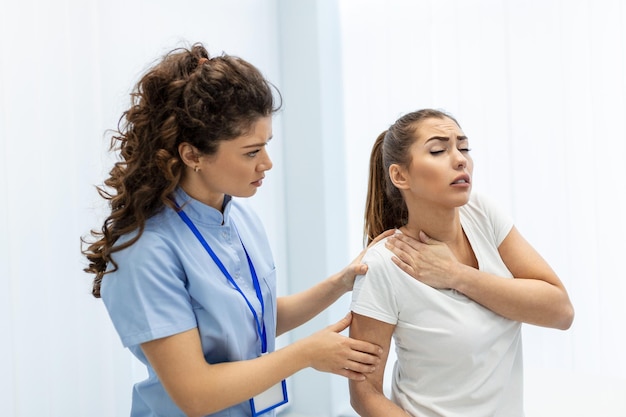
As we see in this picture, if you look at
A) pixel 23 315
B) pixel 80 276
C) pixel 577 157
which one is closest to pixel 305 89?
pixel 577 157

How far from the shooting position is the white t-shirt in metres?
1.50

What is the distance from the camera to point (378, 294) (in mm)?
1555

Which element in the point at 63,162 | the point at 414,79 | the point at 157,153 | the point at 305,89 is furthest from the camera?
the point at 305,89

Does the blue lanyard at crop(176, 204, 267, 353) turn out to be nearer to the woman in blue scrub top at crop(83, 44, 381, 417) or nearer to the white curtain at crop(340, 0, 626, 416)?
the woman in blue scrub top at crop(83, 44, 381, 417)

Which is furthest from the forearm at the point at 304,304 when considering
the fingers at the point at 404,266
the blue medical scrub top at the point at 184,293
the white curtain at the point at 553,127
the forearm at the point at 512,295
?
the white curtain at the point at 553,127

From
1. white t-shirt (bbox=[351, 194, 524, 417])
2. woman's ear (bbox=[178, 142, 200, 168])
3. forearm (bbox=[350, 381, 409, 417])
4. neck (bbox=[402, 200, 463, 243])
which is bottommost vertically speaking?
forearm (bbox=[350, 381, 409, 417])

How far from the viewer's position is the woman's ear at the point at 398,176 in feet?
5.42

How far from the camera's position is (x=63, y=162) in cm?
217

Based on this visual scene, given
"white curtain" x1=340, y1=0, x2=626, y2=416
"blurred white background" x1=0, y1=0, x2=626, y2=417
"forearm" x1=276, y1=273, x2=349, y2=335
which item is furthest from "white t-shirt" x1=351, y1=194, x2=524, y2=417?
"white curtain" x1=340, y1=0, x2=626, y2=416

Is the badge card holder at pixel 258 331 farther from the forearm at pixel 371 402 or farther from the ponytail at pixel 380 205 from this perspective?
the ponytail at pixel 380 205

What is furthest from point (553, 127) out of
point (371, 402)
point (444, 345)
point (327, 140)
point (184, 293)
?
point (184, 293)

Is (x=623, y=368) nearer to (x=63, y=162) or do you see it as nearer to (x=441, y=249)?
(x=441, y=249)

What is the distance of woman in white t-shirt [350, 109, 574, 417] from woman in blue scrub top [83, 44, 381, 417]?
11 cm

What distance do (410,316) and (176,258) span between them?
21.8 inches
